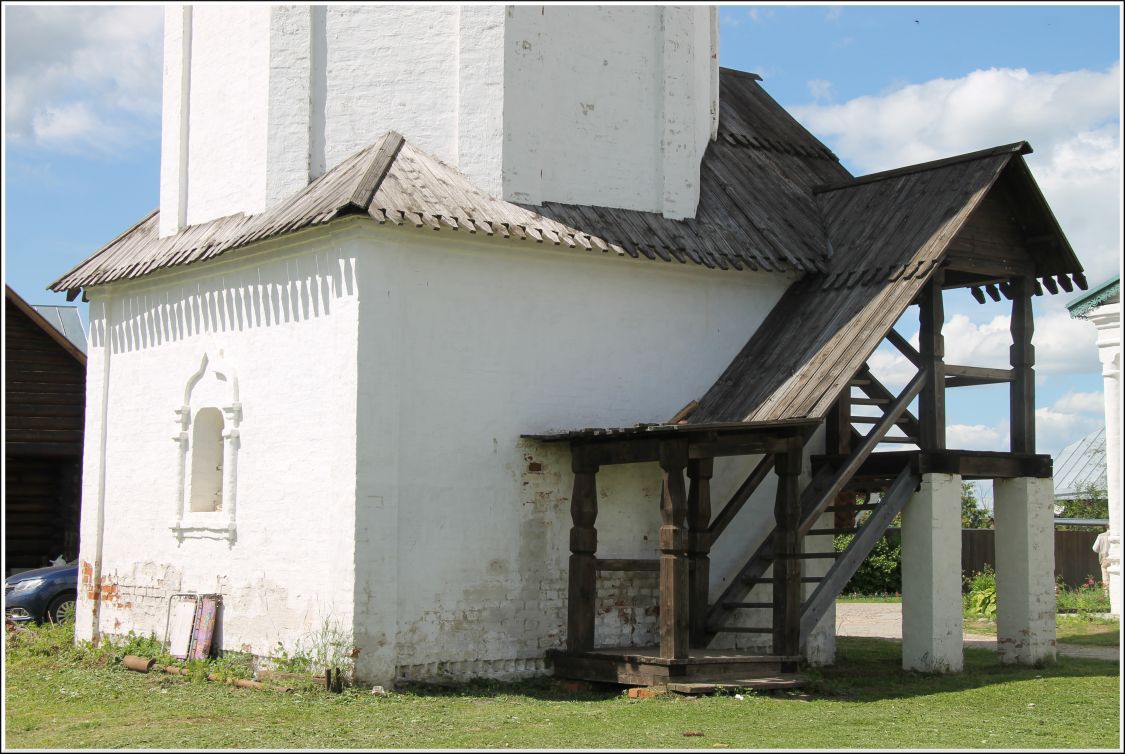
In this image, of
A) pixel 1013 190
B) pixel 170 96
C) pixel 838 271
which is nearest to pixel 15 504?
pixel 170 96

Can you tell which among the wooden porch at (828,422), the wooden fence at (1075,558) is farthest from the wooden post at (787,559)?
the wooden fence at (1075,558)

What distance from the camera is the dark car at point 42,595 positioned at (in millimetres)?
17641

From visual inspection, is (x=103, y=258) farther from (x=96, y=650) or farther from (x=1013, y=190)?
(x=1013, y=190)

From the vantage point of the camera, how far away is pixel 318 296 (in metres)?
12.9

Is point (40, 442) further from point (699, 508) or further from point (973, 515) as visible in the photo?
point (973, 515)

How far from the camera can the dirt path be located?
16578 mm

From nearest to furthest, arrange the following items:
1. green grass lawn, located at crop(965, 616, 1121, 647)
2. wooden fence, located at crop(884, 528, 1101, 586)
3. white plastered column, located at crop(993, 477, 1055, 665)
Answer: white plastered column, located at crop(993, 477, 1055, 665), green grass lawn, located at crop(965, 616, 1121, 647), wooden fence, located at crop(884, 528, 1101, 586)

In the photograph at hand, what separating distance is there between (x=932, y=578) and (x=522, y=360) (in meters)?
4.75

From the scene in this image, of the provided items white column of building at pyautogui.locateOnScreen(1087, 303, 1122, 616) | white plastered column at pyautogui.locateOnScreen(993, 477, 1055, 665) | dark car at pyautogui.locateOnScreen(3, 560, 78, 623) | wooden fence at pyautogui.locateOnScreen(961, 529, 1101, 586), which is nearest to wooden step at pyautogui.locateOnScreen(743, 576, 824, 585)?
white plastered column at pyautogui.locateOnScreen(993, 477, 1055, 665)

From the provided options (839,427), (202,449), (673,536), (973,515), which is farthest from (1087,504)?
(202,449)

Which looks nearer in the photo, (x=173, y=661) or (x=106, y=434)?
(x=173, y=661)

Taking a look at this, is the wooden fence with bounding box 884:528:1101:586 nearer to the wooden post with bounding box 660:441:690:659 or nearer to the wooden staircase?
the wooden staircase

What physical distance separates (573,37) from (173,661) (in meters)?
7.69

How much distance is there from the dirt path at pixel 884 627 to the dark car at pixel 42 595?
1044 centimetres
